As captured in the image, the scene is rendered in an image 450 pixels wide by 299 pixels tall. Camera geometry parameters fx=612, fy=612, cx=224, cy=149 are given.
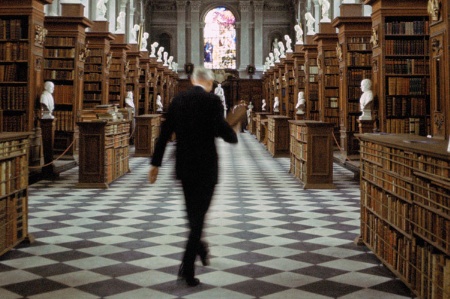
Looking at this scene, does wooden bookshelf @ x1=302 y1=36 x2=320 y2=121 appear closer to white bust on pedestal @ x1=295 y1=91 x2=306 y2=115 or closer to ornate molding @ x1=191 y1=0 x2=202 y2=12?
white bust on pedestal @ x1=295 y1=91 x2=306 y2=115

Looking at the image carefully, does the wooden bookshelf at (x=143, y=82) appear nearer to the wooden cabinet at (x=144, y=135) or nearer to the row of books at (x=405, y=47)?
the wooden cabinet at (x=144, y=135)

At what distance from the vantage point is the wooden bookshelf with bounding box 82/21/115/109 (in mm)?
15047

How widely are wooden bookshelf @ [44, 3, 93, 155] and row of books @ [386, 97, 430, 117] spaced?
6449 mm

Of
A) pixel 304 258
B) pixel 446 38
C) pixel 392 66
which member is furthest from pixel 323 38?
pixel 304 258

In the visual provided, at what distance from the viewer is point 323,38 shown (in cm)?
1488

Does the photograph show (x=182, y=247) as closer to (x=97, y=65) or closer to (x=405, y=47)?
(x=405, y=47)

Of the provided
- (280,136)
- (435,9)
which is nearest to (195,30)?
(280,136)

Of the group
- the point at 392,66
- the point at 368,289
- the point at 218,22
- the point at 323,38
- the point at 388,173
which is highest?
the point at 218,22

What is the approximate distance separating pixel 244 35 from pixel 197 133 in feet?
115

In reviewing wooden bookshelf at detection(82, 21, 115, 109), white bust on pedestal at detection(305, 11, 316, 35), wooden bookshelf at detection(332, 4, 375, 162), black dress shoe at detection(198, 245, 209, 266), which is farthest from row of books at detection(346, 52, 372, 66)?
black dress shoe at detection(198, 245, 209, 266)

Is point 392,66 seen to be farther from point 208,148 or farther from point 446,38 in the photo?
point 208,148

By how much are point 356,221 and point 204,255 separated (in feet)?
9.11

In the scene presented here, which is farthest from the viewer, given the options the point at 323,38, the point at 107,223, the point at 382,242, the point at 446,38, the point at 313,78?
the point at 313,78

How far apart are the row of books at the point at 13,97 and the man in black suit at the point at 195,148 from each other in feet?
22.8
